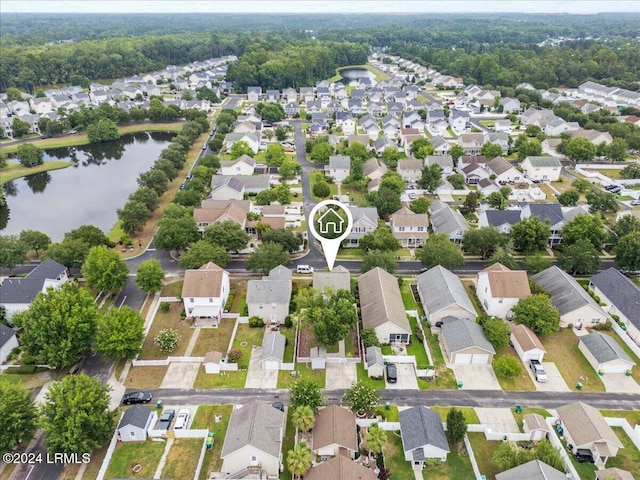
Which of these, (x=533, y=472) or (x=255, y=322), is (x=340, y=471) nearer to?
(x=533, y=472)

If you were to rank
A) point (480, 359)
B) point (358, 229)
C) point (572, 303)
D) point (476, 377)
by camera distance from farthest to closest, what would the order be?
1. point (358, 229)
2. point (572, 303)
3. point (480, 359)
4. point (476, 377)

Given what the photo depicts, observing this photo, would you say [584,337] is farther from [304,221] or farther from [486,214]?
[304,221]

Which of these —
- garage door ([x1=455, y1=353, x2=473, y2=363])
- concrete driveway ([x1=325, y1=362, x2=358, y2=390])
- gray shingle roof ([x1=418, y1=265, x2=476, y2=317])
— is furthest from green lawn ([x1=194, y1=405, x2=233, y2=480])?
gray shingle roof ([x1=418, y1=265, x2=476, y2=317])

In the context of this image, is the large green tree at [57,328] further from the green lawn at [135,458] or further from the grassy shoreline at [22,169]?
the grassy shoreline at [22,169]

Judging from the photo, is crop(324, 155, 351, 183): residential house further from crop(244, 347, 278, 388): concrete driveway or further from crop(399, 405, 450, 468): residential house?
crop(399, 405, 450, 468): residential house

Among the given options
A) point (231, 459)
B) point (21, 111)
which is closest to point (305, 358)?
point (231, 459)

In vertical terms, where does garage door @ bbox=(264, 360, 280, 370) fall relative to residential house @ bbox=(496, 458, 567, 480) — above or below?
below

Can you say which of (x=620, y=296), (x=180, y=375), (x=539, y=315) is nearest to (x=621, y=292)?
(x=620, y=296)

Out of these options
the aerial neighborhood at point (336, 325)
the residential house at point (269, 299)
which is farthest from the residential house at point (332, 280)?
the residential house at point (269, 299)
